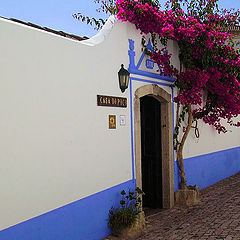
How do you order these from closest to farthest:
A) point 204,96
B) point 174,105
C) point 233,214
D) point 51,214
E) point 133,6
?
1. point 51,214
2. point 133,6
3. point 233,214
4. point 174,105
5. point 204,96

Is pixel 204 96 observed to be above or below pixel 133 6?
below

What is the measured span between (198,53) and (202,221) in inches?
139

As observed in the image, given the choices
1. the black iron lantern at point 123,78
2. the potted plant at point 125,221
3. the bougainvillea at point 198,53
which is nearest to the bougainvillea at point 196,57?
the bougainvillea at point 198,53

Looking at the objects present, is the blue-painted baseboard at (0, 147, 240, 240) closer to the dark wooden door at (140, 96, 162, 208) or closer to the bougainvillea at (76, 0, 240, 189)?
the dark wooden door at (140, 96, 162, 208)

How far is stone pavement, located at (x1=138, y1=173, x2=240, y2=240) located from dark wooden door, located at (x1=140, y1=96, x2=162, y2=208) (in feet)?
1.79

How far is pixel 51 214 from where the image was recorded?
162 inches

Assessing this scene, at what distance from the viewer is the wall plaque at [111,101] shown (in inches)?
202

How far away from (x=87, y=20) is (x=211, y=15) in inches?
108

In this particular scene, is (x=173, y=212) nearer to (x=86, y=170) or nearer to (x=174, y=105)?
(x=174, y=105)

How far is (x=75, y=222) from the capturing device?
4.53 meters

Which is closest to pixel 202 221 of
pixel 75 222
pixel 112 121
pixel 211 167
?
pixel 112 121

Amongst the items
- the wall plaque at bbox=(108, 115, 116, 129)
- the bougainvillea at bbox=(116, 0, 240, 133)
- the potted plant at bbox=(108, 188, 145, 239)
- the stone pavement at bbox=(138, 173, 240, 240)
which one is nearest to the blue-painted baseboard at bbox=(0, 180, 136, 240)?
the potted plant at bbox=(108, 188, 145, 239)

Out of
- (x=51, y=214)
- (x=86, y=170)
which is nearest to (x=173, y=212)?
(x=86, y=170)

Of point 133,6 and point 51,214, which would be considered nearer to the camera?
point 51,214
